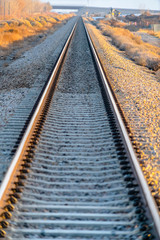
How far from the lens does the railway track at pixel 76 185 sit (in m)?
2.44

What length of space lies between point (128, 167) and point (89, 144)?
0.96 metres

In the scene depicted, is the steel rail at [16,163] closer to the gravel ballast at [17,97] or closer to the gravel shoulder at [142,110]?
the gravel ballast at [17,97]

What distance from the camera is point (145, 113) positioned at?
5.39 m

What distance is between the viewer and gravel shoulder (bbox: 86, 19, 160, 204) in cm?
344

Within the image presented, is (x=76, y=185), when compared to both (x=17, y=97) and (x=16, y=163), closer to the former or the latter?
(x=16, y=163)

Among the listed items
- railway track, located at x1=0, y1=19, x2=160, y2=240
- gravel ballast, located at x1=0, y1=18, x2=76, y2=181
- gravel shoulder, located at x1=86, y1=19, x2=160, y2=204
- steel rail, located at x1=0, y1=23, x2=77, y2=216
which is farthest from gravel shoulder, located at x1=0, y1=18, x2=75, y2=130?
gravel shoulder, located at x1=86, y1=19, x2=160, y2=204

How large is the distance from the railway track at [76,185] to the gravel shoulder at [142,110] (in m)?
0.28

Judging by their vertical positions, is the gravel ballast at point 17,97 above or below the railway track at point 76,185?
above

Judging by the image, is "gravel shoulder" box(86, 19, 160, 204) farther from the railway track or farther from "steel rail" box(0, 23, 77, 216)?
"steel rail" box(0, 23, 77, 216)

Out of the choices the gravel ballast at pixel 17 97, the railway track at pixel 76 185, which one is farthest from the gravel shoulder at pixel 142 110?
the gravel ballast at pixel 17 97

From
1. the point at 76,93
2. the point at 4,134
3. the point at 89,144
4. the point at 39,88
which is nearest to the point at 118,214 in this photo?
the point at 89,144

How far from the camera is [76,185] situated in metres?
3.06

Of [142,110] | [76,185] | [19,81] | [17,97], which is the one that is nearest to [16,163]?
[76,185]

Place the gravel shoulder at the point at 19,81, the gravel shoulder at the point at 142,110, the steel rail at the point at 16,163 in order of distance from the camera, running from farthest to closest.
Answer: the gravel shoulder at the point at 19,81 < the gravel shoulder at the point at 142,110 < the steel rail at the point at 16,163
